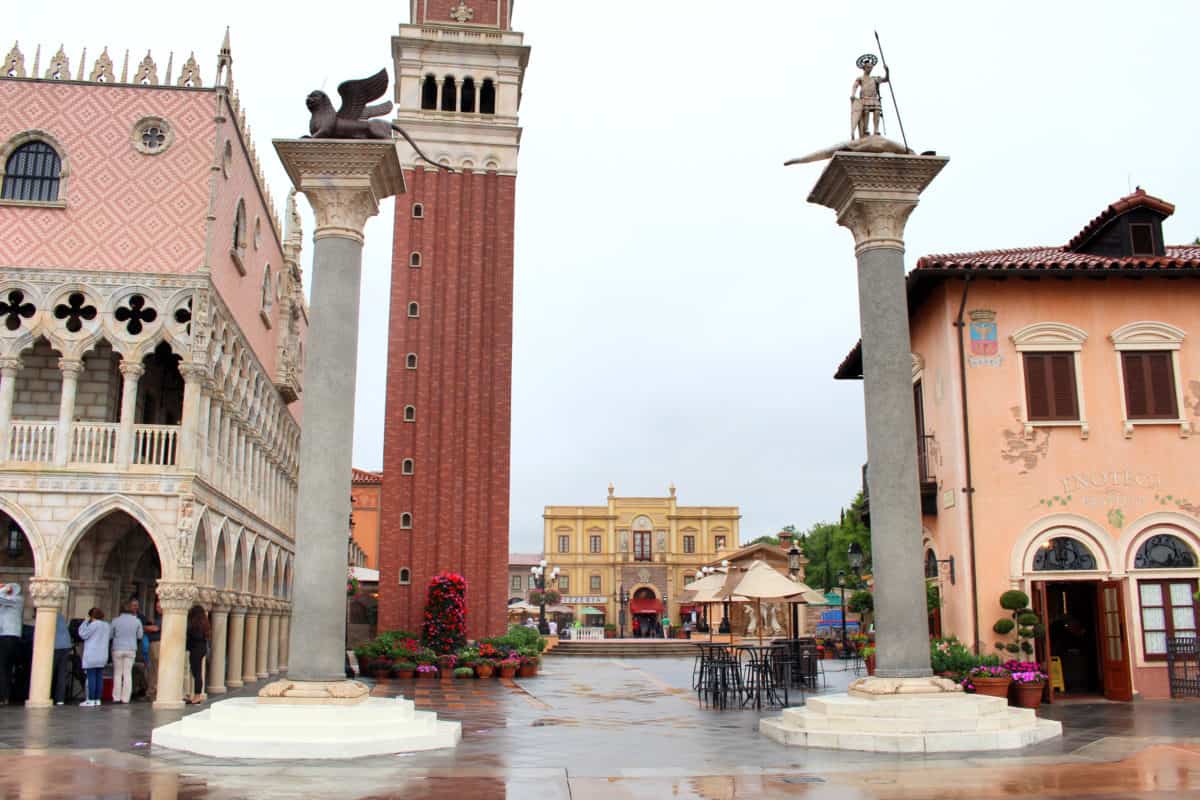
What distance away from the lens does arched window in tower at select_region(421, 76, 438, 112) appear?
37781 millimetres

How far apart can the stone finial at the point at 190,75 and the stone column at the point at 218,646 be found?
11087mm

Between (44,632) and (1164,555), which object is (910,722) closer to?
(1164,555)

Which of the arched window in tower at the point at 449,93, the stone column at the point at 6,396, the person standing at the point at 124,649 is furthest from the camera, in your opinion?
the arched window in tower at the point at 449,93

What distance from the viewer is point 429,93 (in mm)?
37969

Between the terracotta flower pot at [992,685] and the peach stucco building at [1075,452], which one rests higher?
the peach stucco building at [1075,452]

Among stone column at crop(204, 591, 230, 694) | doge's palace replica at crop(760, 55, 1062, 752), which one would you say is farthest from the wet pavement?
stone column at crop(204, 591, 230, 694)

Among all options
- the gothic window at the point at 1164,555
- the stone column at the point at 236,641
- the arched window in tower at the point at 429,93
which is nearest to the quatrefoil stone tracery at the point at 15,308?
the stone column at the point at 236,641

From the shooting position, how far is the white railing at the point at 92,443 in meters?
20.7

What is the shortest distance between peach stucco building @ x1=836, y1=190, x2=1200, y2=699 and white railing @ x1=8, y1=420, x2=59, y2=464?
55.9ft

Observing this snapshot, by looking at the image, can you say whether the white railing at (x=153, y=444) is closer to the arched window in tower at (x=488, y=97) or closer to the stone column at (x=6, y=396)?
the stone column at (x=6, y=396)

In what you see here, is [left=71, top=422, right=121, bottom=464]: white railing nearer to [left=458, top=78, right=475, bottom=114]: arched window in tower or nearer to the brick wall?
the brick wall

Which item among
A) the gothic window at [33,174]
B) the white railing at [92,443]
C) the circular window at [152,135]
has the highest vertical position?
the circular window at [152,135]

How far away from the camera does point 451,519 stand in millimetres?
34781

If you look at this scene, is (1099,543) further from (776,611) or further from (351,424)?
(776,611)
